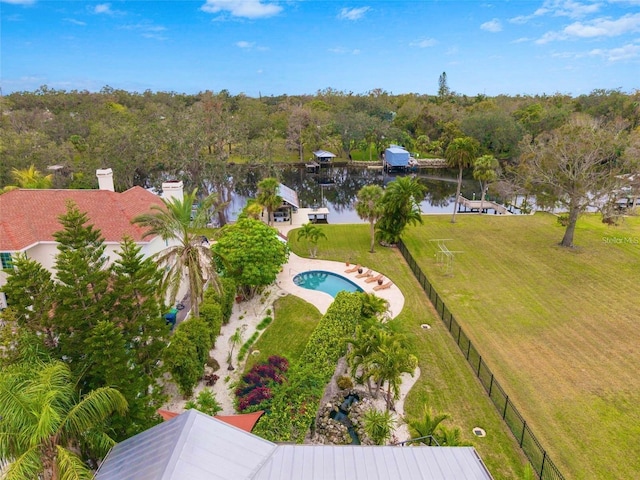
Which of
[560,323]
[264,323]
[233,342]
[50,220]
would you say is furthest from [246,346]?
[560,323]

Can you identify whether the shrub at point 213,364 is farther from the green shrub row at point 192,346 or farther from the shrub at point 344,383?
the shrub at point 344,383

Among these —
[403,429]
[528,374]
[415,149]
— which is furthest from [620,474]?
[415,149]

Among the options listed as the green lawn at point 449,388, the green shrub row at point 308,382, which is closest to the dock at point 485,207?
the green lawn at point 449,388

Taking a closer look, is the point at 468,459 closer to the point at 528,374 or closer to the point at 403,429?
the point at 403,429

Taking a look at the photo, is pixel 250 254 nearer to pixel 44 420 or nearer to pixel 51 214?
pixel 51 214

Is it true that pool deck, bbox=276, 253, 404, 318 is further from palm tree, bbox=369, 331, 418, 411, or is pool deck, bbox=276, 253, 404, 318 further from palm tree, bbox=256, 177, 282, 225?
palm tree, bbox=369, 331, 418, 411

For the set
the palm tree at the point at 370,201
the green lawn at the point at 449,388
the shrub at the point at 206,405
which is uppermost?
the palm tree at the point at 370,201

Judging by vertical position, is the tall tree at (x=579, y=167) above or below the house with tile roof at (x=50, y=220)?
above

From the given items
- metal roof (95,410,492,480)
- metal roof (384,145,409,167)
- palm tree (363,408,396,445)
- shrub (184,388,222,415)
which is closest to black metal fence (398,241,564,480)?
palm tree (363,408,396,445)
